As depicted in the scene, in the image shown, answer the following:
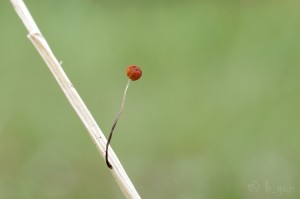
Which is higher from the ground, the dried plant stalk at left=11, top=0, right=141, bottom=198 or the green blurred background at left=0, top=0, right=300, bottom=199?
the dried plant stalk at left=11, top=0, right=141, bottom=198

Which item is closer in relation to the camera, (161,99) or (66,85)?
(66,85)

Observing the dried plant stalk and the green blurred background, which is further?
the green blurred background

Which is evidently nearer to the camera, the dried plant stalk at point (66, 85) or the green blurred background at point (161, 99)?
the dried plant stalk at point (66, 85)

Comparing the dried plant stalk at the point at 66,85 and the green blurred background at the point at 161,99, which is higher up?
the dried plant stalk at the point at 66,85

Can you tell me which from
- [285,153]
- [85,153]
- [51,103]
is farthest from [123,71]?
[285,153]

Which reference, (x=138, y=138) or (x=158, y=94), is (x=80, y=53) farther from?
(x=138, y=138)
